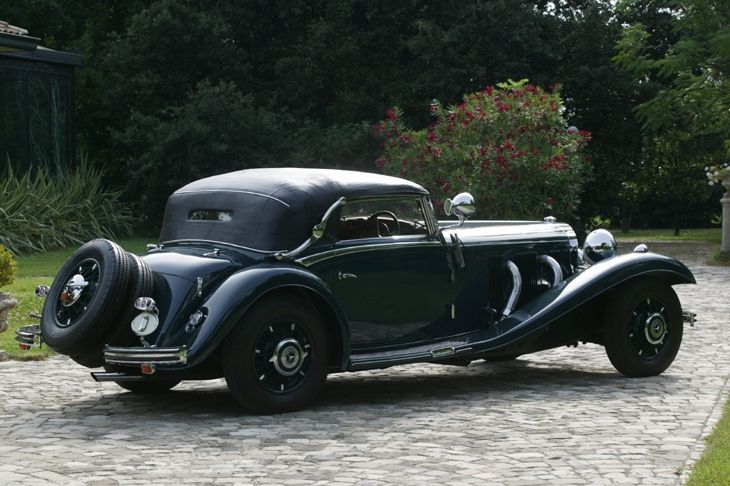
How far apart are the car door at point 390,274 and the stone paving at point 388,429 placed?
50 cm

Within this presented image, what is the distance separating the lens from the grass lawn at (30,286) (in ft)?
35.6

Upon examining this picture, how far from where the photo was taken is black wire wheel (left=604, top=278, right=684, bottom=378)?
925 centimetres

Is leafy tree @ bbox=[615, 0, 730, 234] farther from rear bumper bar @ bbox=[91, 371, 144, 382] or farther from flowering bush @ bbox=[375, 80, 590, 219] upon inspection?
rear bumper bar @ bbox=[91, 371, 144, 382]

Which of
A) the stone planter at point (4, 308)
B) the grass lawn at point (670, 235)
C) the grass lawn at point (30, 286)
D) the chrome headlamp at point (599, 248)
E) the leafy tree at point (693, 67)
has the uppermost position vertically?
the leafy tree at point (693, 67)

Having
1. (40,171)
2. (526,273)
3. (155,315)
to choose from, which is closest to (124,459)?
(155,315)

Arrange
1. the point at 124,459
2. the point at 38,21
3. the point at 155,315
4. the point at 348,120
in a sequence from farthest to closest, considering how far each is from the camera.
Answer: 1. the point at 38,21
2. the point at 348,120
3. the point at 155,315
4. the point at 124,459

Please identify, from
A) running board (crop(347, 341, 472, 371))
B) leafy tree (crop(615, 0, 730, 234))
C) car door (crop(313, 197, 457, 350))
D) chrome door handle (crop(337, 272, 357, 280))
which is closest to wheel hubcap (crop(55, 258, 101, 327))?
car door (crop(313, 197, 457, 350))

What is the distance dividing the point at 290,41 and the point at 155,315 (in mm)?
26590

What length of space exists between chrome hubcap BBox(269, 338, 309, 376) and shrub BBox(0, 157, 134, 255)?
588 inches

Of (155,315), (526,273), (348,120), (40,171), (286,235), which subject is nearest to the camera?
(155,315)

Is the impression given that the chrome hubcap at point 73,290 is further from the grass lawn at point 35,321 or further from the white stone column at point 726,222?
the white stone column at point 726,222

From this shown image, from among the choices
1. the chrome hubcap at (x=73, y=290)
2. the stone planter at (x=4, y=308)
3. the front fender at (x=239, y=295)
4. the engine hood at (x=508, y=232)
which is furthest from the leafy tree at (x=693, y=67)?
the chrome hubcap at (x=73, y=290)

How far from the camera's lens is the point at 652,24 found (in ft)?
113

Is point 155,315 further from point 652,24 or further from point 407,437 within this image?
point 652,24
